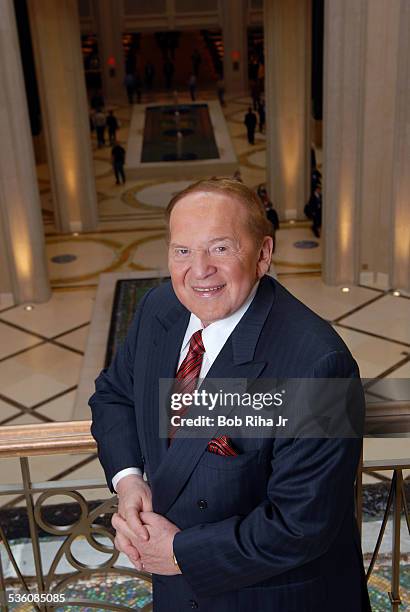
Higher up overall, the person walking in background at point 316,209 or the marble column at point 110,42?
the marble column at point 110,42

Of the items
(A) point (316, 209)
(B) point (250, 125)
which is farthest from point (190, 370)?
(B) point (250, 125)

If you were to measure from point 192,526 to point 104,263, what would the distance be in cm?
1045

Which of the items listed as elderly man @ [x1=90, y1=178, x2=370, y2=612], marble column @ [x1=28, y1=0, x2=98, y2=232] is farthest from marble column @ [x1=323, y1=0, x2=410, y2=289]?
elderly man @ [x1=90, y1=178, x2=370, y2=612]

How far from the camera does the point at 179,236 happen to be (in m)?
1.66

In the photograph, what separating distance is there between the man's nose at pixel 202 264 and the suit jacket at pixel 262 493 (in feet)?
0.46

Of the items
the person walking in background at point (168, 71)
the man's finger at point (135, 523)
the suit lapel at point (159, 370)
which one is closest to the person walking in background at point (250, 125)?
the person walking in background at point (168, 71)

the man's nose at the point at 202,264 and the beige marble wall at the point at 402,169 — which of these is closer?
the man's nose at the point at 202,264

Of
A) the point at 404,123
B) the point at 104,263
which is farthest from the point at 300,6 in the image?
the point at 104,263

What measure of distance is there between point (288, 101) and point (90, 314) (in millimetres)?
5370

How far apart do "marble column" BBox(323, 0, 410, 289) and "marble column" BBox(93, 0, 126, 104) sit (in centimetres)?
1698

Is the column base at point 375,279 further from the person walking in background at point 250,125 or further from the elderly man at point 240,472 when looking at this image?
the person walking in background at point 250,125

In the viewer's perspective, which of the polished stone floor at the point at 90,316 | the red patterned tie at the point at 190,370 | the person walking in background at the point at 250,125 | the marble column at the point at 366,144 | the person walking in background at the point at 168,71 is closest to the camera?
the red patterned tie at the point at 190,370

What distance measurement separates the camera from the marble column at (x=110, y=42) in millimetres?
24922

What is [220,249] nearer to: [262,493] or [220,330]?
[220,330]
